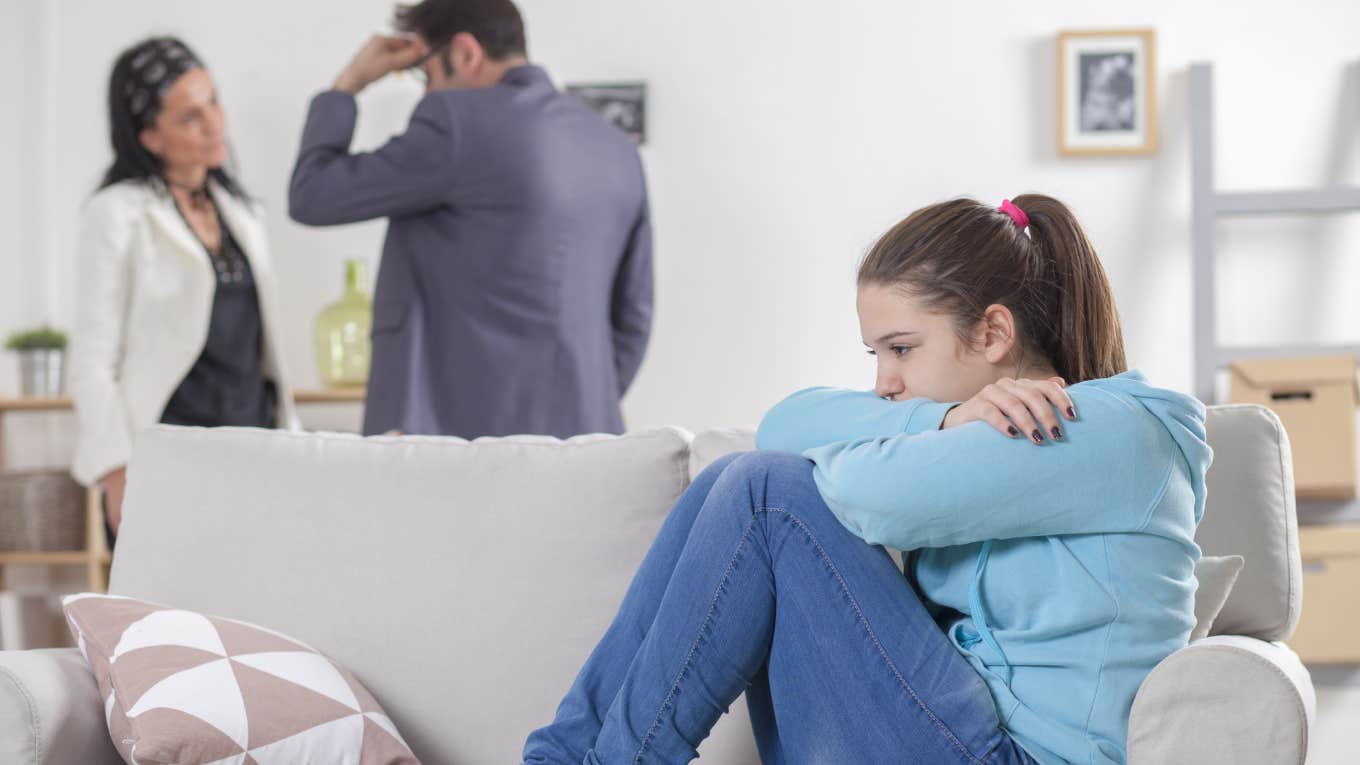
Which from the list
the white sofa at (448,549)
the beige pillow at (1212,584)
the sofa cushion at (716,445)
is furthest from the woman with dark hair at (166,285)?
the beige pillow at (1212,584)

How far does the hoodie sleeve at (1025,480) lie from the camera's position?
117cm

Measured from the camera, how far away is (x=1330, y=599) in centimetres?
288

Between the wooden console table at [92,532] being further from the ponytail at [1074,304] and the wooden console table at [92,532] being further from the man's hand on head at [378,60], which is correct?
the ponytail at [1074,304]

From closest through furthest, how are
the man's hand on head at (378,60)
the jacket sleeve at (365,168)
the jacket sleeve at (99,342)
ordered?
the jacket sleeve at (365,168) → the man's hand on head at (378,60) → the jacket sleeve at (99,342)

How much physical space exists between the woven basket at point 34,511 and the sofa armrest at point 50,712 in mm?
1852

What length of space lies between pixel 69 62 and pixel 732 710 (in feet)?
9.59

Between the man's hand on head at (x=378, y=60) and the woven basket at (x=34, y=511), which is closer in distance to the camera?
the man's hand on head at (x=378, y=60)

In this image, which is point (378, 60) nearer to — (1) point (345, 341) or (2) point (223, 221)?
(2) point (223, 221)

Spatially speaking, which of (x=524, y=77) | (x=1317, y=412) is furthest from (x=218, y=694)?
(x=1317, y=412)

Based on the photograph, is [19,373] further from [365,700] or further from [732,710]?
[732,710]

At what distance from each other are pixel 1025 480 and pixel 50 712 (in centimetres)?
101

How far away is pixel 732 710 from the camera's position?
160 centimetres

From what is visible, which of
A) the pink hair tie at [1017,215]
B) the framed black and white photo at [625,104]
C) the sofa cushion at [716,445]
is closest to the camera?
the pink hair tie at [1017,215]

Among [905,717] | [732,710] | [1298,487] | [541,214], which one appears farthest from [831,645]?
[1298,487]
